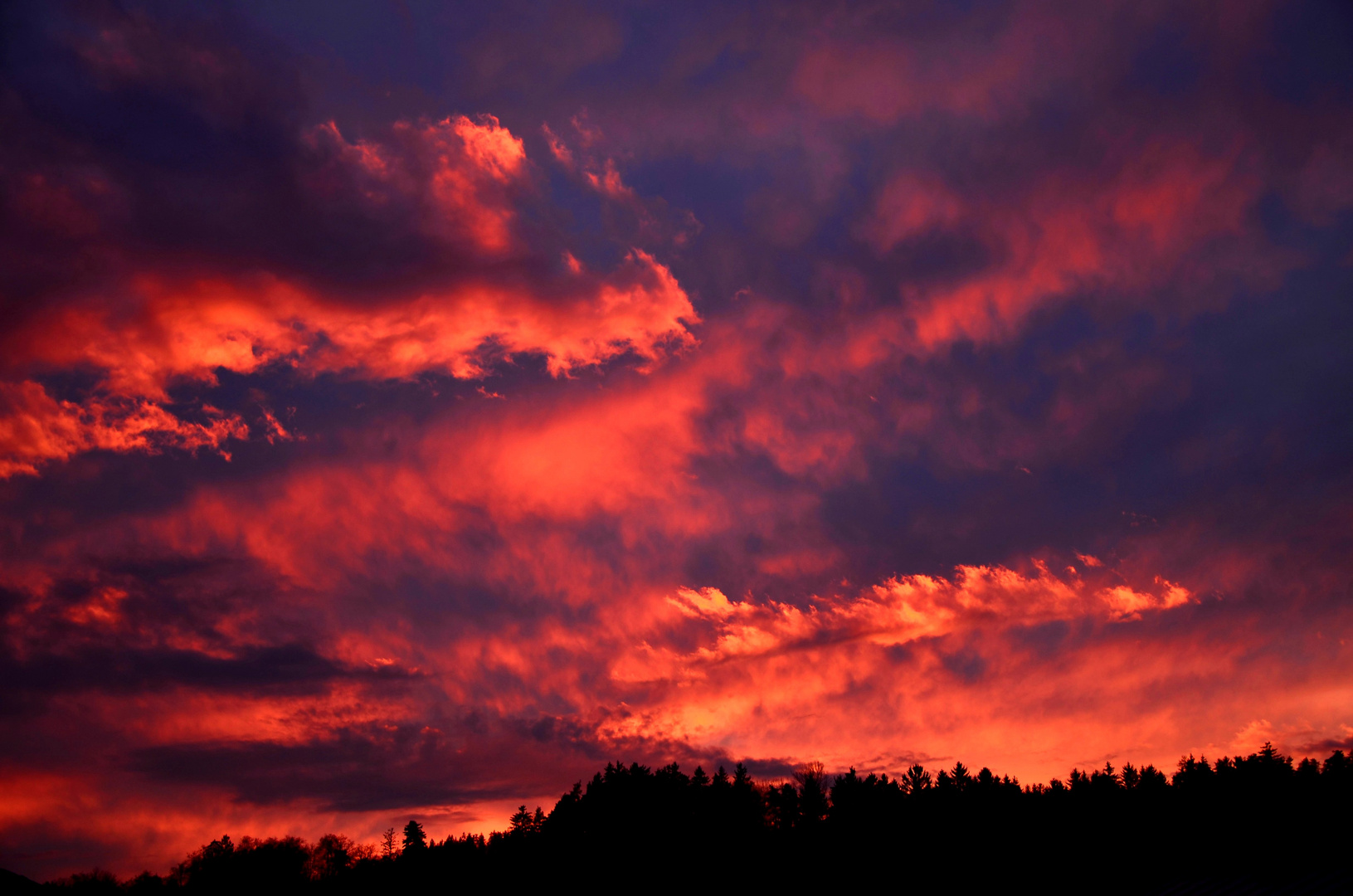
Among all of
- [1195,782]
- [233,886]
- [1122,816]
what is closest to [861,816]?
[1122,816]

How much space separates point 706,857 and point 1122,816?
62927mm

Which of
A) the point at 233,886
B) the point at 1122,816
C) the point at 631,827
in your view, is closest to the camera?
the point at 1122,816

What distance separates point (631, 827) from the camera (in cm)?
14412

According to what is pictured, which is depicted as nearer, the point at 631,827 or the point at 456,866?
the point at 631,827

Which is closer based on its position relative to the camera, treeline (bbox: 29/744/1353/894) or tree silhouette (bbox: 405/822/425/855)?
treeline (bbox: 29/744/1353/894)

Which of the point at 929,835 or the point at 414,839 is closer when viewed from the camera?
the point at 929,835

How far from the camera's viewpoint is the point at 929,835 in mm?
120062

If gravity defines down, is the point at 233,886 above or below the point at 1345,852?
below

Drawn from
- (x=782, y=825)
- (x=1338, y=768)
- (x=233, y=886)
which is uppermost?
(x=1338, y=768)

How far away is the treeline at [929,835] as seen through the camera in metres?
77.0

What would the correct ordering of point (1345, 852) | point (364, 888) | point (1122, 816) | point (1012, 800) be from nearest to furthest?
point (1345, 852) < point (1122, 816) < point (1012, 800) < point (364, 888)

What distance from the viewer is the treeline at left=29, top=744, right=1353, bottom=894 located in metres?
77.0

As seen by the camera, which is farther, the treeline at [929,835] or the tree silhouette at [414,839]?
the tree silhouette at [414,839]

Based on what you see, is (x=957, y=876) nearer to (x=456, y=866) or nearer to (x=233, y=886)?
(x=456, y=866)
